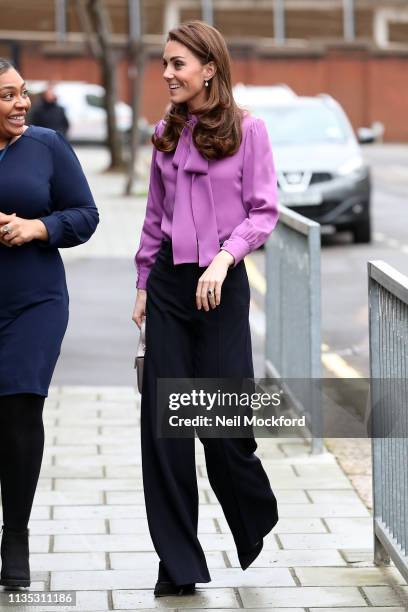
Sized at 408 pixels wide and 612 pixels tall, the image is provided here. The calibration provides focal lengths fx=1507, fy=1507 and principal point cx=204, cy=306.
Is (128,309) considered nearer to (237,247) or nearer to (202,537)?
(202,537)

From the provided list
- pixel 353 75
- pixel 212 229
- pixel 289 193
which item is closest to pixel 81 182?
pixel 212 229

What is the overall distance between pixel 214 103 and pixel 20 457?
1.29 metres

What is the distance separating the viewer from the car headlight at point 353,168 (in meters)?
18.0

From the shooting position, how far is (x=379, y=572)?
5.06 meters

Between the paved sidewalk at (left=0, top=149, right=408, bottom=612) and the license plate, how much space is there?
957cm

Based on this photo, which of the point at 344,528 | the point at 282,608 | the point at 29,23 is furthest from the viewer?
the point at 29,23

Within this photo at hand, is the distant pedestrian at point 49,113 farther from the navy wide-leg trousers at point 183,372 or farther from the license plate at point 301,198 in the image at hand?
the navy wide-leg trousers at point 183,372

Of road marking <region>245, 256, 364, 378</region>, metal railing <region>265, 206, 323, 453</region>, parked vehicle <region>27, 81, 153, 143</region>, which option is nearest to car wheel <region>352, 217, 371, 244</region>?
road marking <region>245, 256, 364, 378</region>

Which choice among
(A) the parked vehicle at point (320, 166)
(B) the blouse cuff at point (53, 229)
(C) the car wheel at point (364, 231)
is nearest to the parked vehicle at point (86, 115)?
(A) the parked vehicle at point (320, 166)

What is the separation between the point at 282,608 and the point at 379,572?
533mm

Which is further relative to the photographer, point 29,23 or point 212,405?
point 29,23

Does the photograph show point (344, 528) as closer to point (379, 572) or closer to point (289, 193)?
point (379, 572)

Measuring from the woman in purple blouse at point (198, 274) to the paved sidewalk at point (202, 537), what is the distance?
168 mm

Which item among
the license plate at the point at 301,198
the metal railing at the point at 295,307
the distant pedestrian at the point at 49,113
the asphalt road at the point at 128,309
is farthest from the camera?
the distant pedestrian at the point at 49,113
